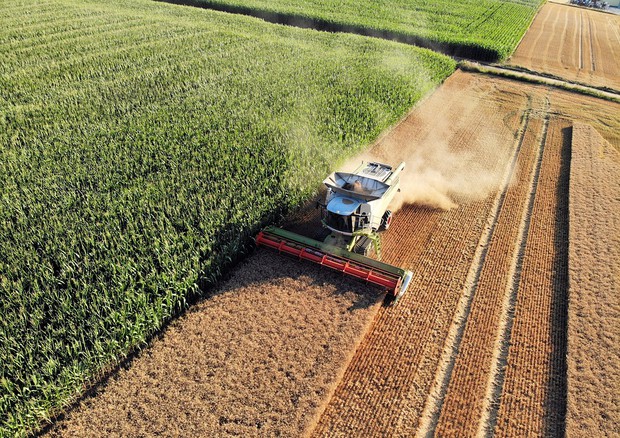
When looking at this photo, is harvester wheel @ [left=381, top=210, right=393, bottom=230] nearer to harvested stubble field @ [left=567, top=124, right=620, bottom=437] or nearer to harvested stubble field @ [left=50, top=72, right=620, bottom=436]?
harvested stubble field @ [left=50, top=72, right=620, bottom=436]

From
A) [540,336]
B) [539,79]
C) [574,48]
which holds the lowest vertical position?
[540,336]

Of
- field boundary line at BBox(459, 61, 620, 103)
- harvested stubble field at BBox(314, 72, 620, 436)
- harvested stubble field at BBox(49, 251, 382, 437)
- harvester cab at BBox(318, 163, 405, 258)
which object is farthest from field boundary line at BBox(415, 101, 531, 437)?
field boundary line at BBox(459, 61, 620, 103)

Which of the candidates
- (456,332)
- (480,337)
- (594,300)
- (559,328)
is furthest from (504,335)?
(594,300)

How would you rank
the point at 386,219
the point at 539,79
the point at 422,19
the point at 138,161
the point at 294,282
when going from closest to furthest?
1. the point at 294,282
2. the point at 386,219
3. the point at 138,161
4. the point at 539,79
5. the point at 422,19

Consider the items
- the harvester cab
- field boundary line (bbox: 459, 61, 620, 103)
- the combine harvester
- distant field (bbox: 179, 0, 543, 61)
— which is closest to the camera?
the combine harvester

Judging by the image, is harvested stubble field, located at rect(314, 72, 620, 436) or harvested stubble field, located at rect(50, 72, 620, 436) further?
harvested stubble field, located at rect(314, 72, 620, 436)

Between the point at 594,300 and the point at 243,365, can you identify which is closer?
the point at 243,365

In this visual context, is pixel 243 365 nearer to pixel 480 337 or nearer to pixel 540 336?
pixel 480 337
